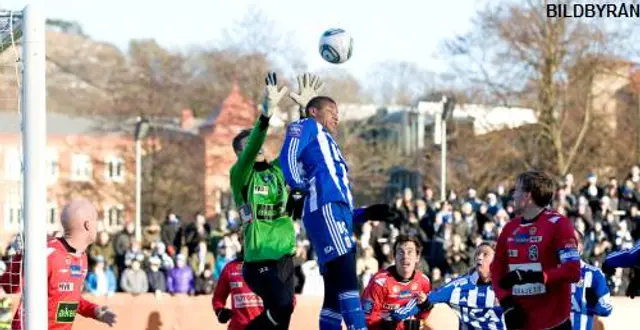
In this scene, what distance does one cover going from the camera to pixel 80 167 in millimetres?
57156

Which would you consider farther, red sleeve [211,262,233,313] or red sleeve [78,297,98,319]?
red sleeve [211,262,233,313]

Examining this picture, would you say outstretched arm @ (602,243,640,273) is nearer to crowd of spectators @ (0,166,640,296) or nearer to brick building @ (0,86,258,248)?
crowd of spectators @ (0,166,640,296)

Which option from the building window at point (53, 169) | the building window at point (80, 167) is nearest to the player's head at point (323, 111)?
the building window at point (53, 169)

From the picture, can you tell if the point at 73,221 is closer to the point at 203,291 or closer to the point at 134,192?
the point at 203,291

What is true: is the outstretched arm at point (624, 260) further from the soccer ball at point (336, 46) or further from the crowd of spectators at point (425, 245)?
the crowd of spectators at point (425, 245)

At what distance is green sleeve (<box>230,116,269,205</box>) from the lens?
9359mm

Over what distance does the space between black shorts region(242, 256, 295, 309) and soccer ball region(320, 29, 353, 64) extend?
1.75m

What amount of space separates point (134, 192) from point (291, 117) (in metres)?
12.1

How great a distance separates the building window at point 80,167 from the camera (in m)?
56.0

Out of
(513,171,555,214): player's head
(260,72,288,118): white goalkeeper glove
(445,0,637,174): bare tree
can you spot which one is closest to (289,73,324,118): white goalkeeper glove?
(260,72,288,118): white goalkeeper glove

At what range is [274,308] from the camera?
961 centimetres

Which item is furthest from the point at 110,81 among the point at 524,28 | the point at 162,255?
the point at 162,255

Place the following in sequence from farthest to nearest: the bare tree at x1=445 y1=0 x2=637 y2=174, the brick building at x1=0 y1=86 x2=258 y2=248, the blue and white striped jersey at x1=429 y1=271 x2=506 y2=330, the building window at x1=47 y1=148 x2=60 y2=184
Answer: the building window at x1=47 y1=148 x2=60 y2=184 < the brick building at x1=0 y1=86 x2=258 y2=248 < the bare tree at x1=445 y1=0 x2=637 y2=174 < the blue and white striped jersey at x1=429 y1=271 x2=506 y2=330

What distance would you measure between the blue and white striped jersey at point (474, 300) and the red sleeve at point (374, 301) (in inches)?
19.1
